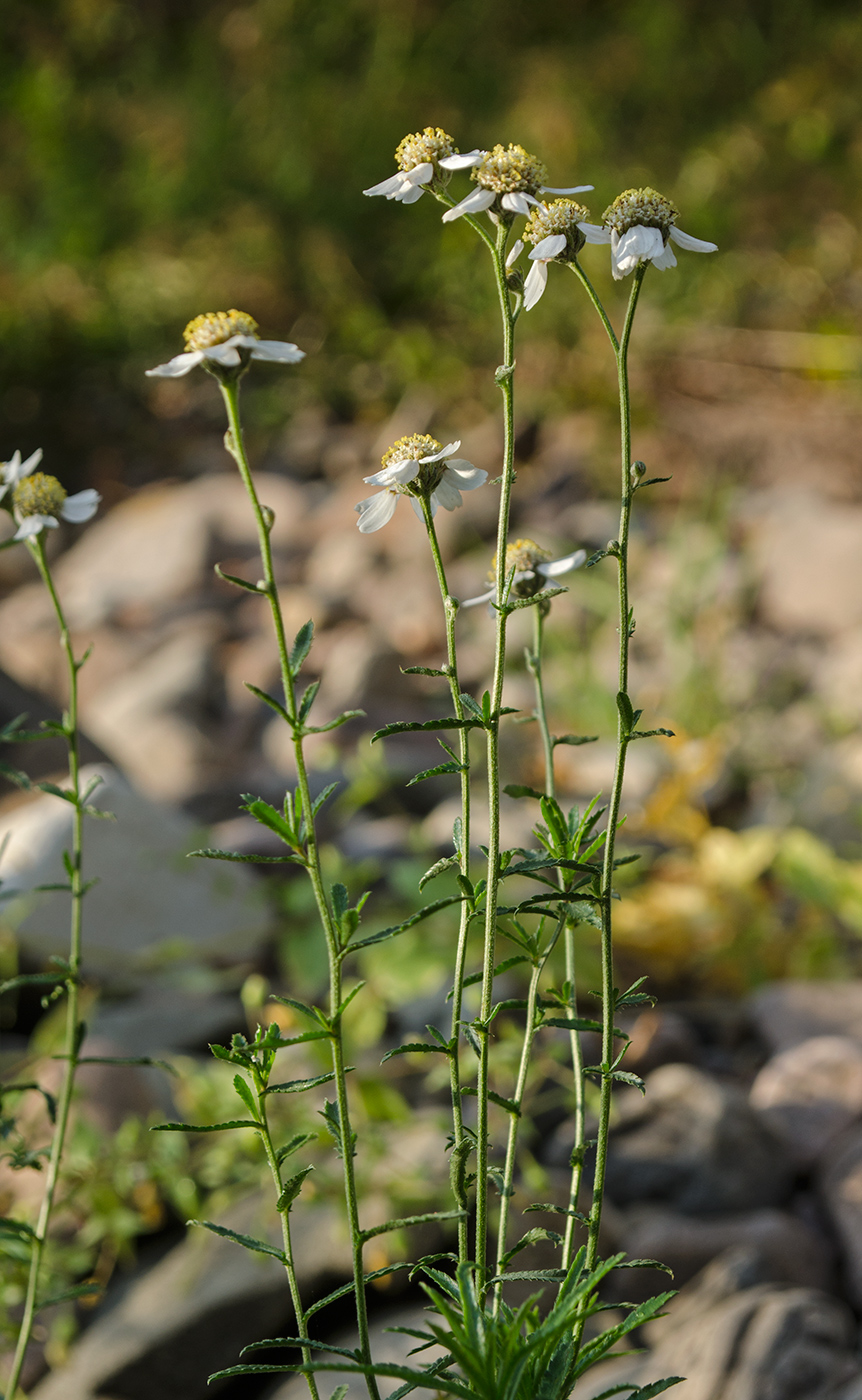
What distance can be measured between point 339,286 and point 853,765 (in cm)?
347

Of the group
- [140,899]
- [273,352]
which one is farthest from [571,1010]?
[140,899]

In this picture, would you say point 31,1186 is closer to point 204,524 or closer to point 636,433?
point 204,524

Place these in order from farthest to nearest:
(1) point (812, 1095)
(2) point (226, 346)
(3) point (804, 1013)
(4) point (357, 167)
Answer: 1. (4) point (357, 167)
2. (3) point (804, 1013)
3. (1) point (812, 1095)
4. (2) point (226, 346)

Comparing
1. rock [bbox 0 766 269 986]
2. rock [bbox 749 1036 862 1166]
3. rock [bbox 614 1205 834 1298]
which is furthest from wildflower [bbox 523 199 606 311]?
rock [bbox 0 766 269 986]

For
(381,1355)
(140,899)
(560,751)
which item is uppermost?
(560,751)

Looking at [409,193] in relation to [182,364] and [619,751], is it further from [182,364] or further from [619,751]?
[619,751]

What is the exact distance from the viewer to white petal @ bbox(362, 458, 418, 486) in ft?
2.21

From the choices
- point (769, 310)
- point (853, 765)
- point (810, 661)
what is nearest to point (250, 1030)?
point (853, 765)

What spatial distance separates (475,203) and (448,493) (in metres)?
0.17

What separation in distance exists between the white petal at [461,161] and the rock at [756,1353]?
1.01 metres

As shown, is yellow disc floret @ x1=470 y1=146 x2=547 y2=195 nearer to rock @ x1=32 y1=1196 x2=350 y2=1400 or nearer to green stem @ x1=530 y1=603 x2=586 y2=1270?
green stem @ x1=530 y1=603 x2=586 y2=1270

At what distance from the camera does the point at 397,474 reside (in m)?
0.68

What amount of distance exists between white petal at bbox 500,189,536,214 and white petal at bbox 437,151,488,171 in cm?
3

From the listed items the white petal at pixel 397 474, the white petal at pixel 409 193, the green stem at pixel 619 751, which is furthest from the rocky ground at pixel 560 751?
the white petal at pixel 409 193
